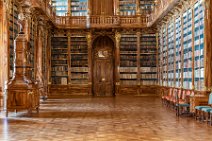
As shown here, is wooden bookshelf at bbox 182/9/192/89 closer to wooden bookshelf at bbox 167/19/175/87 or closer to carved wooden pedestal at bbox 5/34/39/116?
wooden bookshelf at bbox 167/19/175/87

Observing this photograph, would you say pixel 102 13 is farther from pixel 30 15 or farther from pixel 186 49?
pixel 186 49

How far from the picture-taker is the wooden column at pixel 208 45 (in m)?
10.1

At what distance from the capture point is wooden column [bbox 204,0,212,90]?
10078 mm

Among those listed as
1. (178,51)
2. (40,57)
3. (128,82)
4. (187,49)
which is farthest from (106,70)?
(187,49)

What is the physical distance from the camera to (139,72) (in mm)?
19109

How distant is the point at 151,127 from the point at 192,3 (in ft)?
18.8

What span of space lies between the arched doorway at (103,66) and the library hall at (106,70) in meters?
0.05

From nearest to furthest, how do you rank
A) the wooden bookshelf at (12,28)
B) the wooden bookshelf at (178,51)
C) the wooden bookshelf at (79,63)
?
the wooden bookshelf at (12,28) < the wooden bookshelf at (178,51) < the wooden bookshelf at (79,63)

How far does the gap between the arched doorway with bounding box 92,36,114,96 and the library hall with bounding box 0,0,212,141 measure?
0.18 ft

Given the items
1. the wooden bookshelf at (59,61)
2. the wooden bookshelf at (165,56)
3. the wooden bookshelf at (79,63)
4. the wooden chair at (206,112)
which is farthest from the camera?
the wooden bookshelf at (79,63)

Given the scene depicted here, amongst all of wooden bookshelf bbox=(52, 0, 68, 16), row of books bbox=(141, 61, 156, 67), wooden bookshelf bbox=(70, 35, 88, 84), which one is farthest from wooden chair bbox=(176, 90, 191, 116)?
wooden bookshelf bbox=(52, 0, 68, 16)

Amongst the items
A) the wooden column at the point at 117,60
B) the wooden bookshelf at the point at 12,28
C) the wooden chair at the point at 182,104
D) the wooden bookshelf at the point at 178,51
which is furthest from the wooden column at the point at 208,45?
the wooden column at the point at 117,60

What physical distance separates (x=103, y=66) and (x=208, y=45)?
10.3 m

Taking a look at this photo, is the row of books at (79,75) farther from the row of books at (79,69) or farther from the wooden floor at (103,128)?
the wooden floor at (103,128)
